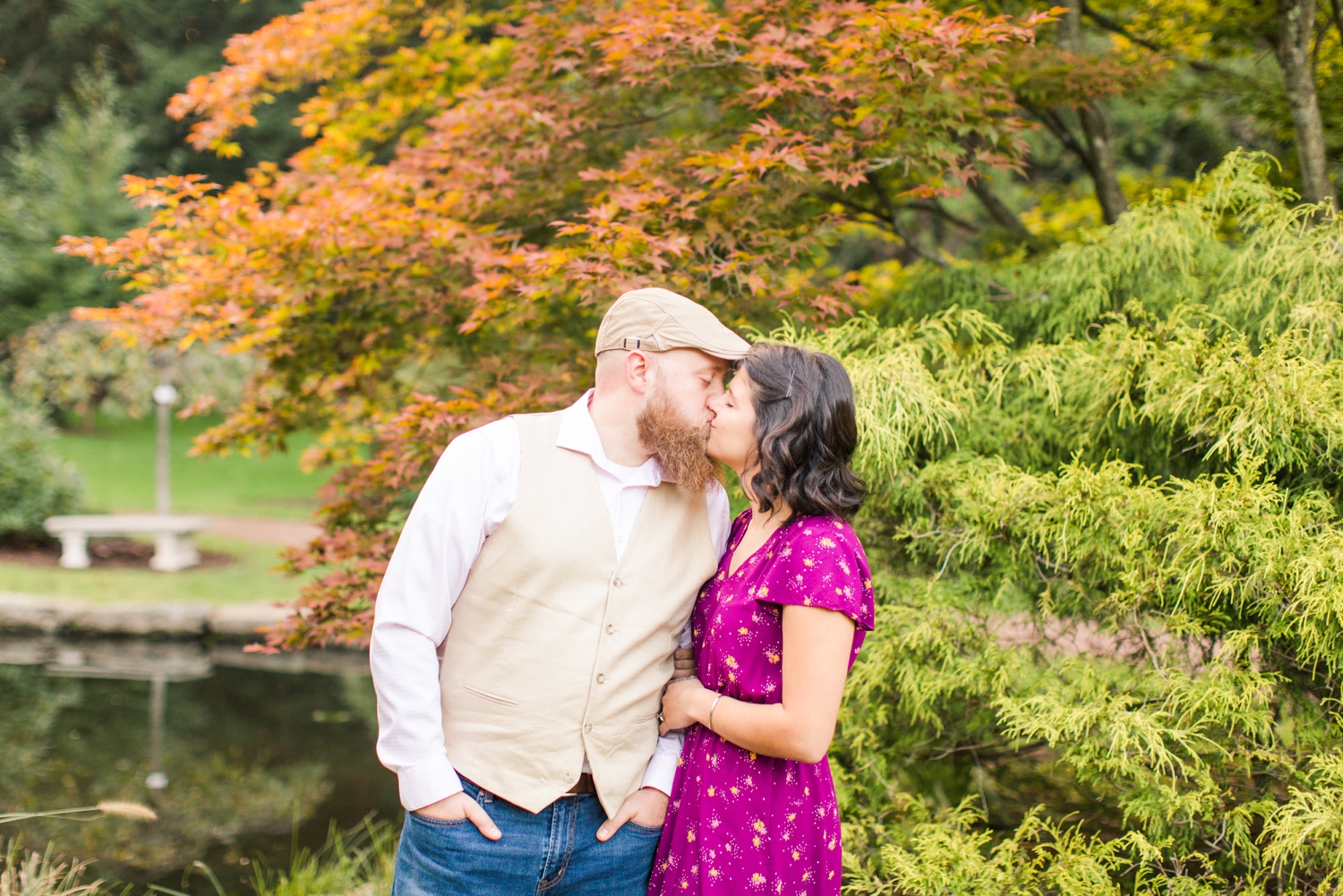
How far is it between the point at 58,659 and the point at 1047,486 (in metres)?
7.91

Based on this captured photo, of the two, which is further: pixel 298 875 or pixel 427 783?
pixel 298 875

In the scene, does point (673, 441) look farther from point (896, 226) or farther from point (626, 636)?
point (896, 226)

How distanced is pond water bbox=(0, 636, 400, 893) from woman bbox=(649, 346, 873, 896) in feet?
11.4

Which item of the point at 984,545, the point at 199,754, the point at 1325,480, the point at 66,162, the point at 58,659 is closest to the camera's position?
the point at 1325,480

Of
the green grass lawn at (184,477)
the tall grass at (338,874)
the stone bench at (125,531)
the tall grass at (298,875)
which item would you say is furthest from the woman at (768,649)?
the green grass lawn at (184,477)

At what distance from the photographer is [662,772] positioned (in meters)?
1.94

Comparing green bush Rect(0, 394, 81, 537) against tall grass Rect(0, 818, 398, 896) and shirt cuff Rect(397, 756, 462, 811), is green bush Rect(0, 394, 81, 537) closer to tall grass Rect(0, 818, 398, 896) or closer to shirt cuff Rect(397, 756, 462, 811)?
tall grass Rect(0, 818, 398, 896)

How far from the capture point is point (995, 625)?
294 centimetres

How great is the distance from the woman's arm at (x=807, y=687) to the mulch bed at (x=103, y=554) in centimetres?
976

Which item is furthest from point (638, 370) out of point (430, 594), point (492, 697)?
point (492, 697)

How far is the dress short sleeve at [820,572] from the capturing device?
5.46 feet

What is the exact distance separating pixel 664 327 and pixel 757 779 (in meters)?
0.93

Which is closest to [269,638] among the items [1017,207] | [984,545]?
[984,545]

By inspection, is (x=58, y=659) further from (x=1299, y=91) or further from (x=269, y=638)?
(x=1299, y=91)
